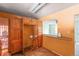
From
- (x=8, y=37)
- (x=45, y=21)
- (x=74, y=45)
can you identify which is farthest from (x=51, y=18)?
(x=8, y=37)

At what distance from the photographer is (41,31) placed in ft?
6.21

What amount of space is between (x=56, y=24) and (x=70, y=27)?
27 centimetres

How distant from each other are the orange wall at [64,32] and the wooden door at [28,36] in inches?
10.1

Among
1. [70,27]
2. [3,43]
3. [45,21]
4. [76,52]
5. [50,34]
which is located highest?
[45,21]

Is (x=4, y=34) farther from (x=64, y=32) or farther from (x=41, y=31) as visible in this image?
(x=64, y=32)

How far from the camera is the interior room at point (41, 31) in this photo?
5.78 feet

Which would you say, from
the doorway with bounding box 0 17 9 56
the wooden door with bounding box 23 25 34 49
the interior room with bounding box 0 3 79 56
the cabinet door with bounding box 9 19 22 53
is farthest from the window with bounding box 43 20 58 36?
the doorway with bounding box 0 17 9 56

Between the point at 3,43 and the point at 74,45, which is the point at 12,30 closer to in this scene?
the point at 3,43

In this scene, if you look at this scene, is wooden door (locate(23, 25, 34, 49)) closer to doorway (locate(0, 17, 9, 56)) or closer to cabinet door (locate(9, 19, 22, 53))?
cabinet door (locate(9, 19, 22, 53))

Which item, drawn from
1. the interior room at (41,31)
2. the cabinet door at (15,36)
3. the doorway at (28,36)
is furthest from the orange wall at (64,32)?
the cabinet door at (15,36)

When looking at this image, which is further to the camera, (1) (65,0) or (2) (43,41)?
(2) (43,41)

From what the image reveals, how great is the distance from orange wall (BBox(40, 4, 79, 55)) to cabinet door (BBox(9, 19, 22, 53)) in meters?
0.48

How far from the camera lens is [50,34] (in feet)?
6.08

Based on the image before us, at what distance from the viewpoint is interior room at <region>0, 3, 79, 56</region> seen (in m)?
1.76
